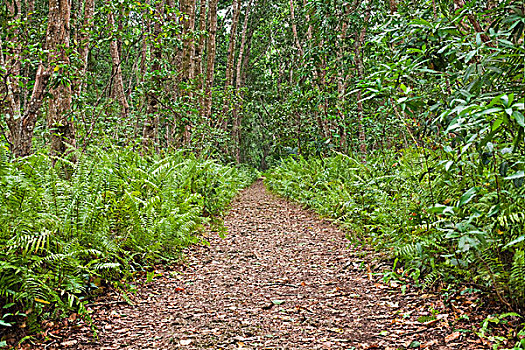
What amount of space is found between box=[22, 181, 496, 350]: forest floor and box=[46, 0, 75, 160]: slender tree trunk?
95.0 inches

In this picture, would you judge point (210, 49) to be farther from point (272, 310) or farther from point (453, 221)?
point (453, 221)

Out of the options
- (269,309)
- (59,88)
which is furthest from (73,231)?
(59,88)

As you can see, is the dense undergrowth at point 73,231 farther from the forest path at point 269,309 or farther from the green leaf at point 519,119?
the green leaf at point 519,119

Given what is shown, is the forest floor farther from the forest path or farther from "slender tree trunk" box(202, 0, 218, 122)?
"slender tree trunk" box(202, 0, 218, 122)

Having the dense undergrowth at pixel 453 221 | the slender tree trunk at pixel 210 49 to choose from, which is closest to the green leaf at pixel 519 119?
the dense undergrowth at pixel 453 221

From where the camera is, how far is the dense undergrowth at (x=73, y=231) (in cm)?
317

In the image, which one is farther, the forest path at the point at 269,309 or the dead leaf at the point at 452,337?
the forest path at the point at 269,309

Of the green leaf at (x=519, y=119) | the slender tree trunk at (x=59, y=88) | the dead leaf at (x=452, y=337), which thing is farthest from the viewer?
the slender tree trunk at (x=59, y=88)

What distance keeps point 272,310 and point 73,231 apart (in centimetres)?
202

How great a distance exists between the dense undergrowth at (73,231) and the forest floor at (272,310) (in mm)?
273

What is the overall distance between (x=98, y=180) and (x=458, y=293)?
149 inches

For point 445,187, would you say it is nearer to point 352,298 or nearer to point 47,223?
point 352,298

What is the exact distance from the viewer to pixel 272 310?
402 cm

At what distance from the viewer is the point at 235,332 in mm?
3539
